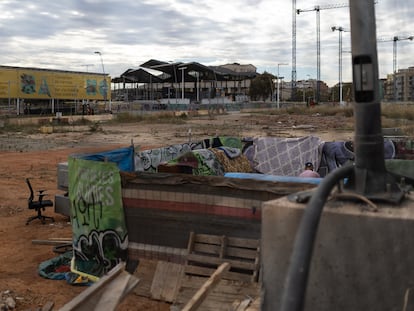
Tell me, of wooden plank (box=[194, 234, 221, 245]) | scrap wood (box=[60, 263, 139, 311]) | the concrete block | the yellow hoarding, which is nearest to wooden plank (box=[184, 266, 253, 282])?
wooden plank (box=[194, 234, 221, 245])

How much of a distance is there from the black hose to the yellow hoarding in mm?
67057

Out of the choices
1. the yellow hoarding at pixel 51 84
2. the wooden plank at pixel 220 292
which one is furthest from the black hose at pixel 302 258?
the yellow hoarding at pixel 51 84

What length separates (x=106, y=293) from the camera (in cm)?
341

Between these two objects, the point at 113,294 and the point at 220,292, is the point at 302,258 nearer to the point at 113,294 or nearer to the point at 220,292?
the point at 113,294

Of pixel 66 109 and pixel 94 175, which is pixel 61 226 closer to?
pixel 94 175

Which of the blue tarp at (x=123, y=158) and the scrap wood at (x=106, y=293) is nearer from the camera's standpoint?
the scrap wood at (x=106, y=293)

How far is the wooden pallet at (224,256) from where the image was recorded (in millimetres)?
6020

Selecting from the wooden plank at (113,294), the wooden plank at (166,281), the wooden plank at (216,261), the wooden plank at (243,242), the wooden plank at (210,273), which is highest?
the wooden plank at (113,294)

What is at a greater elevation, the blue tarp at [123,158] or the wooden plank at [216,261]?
the blue tarp at [123,158]

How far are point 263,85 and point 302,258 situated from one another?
428ft

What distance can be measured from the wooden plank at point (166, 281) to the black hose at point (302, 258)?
446 centimetres

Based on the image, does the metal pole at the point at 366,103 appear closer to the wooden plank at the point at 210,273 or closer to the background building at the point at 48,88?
the wooden plank at the point at 210,273

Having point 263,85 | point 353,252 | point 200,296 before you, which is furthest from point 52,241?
point 263,85

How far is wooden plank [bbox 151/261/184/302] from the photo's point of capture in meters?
6.44
